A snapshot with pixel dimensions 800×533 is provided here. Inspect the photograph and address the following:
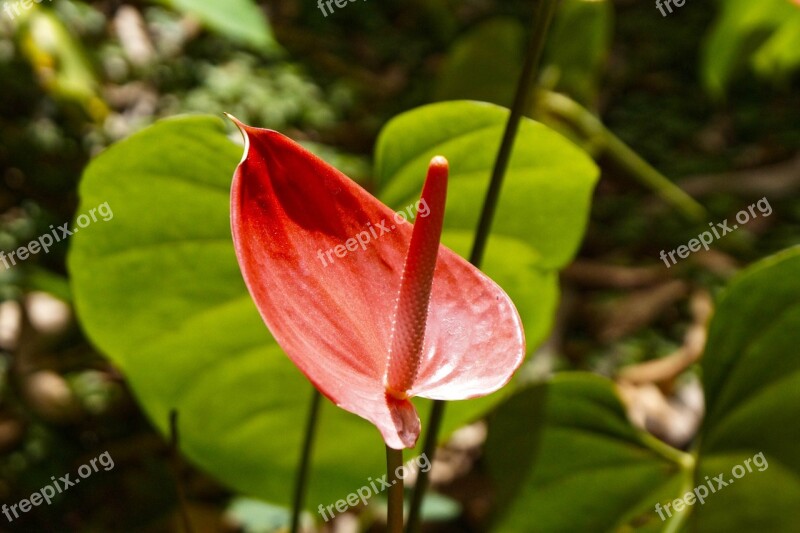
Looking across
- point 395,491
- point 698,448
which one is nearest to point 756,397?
point 698,448

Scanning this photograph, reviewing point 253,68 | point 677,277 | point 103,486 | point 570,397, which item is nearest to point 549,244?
point 570,397

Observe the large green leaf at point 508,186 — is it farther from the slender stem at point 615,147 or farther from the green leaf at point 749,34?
the green leaf at point 749,34
